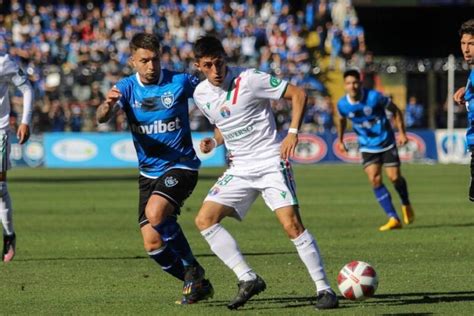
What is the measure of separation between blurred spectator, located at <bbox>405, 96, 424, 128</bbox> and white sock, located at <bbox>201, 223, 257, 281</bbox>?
2787 cm

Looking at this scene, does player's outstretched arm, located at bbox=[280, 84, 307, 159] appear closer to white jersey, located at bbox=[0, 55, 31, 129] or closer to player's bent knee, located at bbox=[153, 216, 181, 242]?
player's bent knee, located at bbox=[153, 216, 181, 242]

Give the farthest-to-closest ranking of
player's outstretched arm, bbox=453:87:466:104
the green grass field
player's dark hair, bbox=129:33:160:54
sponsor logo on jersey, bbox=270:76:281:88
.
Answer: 1. player's outstretched arm, bbox=453:87:466:104
2. player's dark hair, bbox=129:33:160:54
3. the green grass field
4. sponsor logo on jersey, bbox=270:76:281:88

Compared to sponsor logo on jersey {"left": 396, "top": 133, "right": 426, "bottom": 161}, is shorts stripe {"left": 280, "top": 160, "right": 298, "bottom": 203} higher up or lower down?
higher up

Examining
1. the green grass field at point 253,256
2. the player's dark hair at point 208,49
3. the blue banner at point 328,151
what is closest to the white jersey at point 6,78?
the green grass field at point 253,256

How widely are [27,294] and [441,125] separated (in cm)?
2826

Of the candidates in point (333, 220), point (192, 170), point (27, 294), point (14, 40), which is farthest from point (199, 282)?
point (14, 40)

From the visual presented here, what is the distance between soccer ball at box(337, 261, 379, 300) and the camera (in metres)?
8.71

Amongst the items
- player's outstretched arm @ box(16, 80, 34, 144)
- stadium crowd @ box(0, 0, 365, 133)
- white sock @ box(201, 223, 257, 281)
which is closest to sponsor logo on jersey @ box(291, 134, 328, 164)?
stadium crowd @ box(0, 0, 365, 133)

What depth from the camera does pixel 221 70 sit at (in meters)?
8.87

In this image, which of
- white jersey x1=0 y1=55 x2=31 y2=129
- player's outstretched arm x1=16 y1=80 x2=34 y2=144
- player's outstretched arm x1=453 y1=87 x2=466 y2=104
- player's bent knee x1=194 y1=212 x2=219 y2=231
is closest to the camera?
player's bent knee x1=194 y1=212 x2=219 y2=231

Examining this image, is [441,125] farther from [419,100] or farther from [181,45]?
[181,45]

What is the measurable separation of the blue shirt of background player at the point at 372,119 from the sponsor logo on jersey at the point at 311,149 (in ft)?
60.7

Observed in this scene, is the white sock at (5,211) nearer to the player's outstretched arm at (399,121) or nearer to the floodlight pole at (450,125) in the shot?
the player's outstretched arm at (399,121)

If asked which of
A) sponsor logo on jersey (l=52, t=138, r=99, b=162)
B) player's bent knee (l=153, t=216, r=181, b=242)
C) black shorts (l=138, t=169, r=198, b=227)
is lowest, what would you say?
sponsor logo on jersey (l=52, t=138, r=99, b=162)
